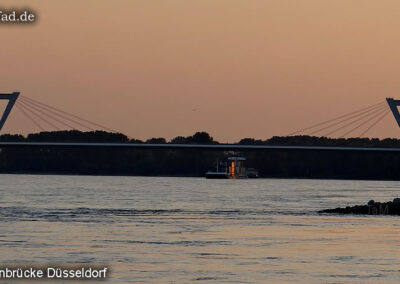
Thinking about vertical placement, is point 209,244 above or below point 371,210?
below

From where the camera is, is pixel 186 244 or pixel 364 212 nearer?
pixel 186 244

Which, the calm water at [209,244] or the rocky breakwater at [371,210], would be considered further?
the rocky breakwater at [371,210]

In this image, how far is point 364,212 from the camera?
65.8 m

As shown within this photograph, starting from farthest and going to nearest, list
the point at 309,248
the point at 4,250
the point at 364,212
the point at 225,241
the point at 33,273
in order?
1. the point at 364,212
2. the point at 225,241
3. the point at 309,248
4. the point at 4,250
5. the point at 33,273

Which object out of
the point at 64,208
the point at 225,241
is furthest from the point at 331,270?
the point at 64,208

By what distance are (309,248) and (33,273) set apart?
1186cm

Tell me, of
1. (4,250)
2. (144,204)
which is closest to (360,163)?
(144,204)

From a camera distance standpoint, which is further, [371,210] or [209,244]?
[371,210]

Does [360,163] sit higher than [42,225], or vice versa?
[360,163]

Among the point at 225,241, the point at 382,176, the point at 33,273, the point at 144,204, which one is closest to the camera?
the point at 33,273

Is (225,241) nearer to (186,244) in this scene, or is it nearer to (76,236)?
(186,244)

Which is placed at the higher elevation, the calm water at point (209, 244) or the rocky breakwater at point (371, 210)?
the rocky breakwater at point (371, 210)

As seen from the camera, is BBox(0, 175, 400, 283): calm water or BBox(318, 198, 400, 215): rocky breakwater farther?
BBox(318, 198, 400, 215): rocky breakwater

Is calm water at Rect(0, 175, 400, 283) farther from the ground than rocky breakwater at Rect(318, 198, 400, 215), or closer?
closer
